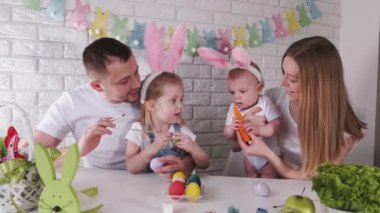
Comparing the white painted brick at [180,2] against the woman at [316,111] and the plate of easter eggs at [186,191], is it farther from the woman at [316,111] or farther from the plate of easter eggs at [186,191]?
the plate of easter eggs at [186,191]

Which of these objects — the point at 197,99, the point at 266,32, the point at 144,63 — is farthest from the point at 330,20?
the point at 144,63

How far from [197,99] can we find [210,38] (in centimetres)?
33

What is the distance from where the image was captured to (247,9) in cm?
222

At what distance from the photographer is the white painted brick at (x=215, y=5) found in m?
2.10

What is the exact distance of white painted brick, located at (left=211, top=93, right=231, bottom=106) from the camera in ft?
7.16

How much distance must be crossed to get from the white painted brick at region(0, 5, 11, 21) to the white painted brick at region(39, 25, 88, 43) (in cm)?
14

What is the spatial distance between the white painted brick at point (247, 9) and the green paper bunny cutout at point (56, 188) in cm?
148

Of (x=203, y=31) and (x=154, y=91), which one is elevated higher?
(x=203, y=31)

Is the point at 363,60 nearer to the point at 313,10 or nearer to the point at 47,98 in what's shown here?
the point at 313,10

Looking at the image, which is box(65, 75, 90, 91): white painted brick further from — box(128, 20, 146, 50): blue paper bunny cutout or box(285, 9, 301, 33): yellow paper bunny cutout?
box(285, 9, 301, 33): yellow paper bunny cutout

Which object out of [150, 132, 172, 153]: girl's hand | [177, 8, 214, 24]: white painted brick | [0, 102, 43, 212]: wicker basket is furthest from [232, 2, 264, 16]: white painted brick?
[0, 102, 43, 212]: wicker basket

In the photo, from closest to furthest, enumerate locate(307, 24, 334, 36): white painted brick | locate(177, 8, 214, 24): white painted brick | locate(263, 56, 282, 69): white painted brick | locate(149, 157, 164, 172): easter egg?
locate(149, 157, 164, 172): easter egg < locate(177, 8, 214, 24): white painted brick < locate(263, 56, 282, 69): white painted brick < locate(307, 24, 334, 36): white painted brick

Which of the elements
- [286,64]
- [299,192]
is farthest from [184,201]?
[286,64]

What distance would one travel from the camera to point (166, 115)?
163cm
